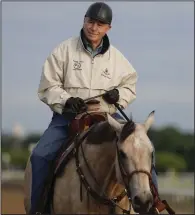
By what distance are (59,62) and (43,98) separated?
412 mm

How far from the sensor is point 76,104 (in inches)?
257

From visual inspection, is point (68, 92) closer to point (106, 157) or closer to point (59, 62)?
point (59, 62)

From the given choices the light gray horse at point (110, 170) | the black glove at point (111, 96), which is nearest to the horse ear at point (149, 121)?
the light gray horse at point (110, 170)

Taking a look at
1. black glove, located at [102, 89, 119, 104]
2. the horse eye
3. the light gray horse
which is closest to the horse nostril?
the light gray horse

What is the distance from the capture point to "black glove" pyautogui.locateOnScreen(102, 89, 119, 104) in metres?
6.71

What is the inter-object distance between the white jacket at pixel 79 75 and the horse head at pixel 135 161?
3.42 ft

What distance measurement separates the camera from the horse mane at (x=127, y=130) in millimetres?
5691

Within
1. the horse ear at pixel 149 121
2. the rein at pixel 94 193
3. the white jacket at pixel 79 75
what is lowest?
the rein at pixel 94 193

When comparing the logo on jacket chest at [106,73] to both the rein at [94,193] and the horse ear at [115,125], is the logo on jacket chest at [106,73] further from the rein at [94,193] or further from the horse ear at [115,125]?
the horse ear at [115,125]

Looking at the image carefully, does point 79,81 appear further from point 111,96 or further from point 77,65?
point 111,96

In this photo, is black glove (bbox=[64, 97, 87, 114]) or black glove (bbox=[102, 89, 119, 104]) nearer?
black glove (bbox=[64, 97, 87, 114])

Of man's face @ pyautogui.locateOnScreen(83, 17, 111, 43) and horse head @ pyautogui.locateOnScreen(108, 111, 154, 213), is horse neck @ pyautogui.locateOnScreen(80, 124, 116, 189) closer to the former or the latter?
horse head @ pyautogui.locateOnScreen(108, 111, 154, 213)

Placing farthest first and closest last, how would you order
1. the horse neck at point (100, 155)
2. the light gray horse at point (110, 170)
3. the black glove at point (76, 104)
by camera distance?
the black glove at point (76, 104) < the horse neck at point (100, 155) < the light gray horse at point (110, 170)

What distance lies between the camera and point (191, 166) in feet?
132
